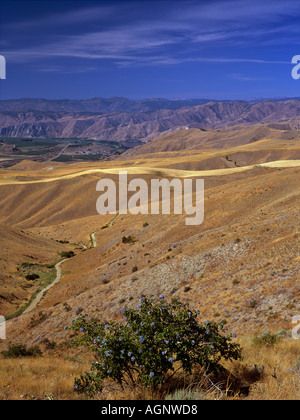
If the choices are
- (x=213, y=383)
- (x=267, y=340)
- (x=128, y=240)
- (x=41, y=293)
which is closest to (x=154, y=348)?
(x=213, y=383)

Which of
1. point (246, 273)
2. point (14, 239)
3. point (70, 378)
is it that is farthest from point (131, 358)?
point (14, 239)

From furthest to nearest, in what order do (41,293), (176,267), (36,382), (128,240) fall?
(128,240)
(41,293)
(176,267)
(36,382)

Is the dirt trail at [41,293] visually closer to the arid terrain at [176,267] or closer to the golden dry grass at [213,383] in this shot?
the arid terrain at [176,267]

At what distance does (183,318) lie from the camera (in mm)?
6605

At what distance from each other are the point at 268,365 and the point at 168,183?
7880 centimetres

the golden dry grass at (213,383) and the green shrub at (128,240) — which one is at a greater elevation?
the golden dry grass at (213,383)

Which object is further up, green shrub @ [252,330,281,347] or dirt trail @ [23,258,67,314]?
green shrub @ [252,330,281,347]

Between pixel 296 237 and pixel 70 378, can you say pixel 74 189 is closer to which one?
pixel 296 237

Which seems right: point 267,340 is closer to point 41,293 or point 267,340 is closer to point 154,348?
point 154,348

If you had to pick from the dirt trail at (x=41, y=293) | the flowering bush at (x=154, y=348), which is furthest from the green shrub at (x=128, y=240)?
the flowering bush at (x=154, y=348)

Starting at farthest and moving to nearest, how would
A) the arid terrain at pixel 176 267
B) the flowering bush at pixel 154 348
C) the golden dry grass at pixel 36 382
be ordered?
the arid terrain at pixel 176 267 → the golden dry grass at pixel 36 382 → the flowering bush at pixel 154 348

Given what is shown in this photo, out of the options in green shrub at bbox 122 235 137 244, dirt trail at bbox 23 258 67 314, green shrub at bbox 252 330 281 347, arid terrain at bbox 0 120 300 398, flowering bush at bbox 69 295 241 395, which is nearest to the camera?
flowering bush at bbox 69 295 241 395

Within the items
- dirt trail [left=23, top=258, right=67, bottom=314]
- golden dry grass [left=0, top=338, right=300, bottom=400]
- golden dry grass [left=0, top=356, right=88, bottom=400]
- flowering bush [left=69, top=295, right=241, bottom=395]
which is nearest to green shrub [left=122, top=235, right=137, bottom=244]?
dirt trail [left=23, top=258, right=67, bottom=314]

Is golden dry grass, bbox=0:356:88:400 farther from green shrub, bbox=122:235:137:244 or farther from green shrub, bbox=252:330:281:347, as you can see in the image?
green shrub, bbox=122:235:137:244
